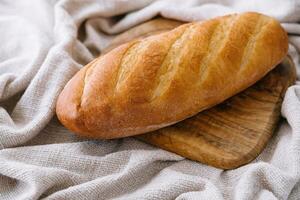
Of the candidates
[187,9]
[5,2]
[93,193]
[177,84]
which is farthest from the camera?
[5,2]

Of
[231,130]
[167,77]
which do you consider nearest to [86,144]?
[167,77]

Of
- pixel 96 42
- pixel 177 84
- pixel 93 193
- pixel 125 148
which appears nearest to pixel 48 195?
pixel 93 193

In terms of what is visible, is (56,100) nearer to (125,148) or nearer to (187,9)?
(125,148)

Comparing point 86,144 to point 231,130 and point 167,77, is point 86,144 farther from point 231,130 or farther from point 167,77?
point 231,130

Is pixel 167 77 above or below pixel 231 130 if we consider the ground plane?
above

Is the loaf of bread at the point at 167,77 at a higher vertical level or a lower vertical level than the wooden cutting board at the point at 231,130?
higher
